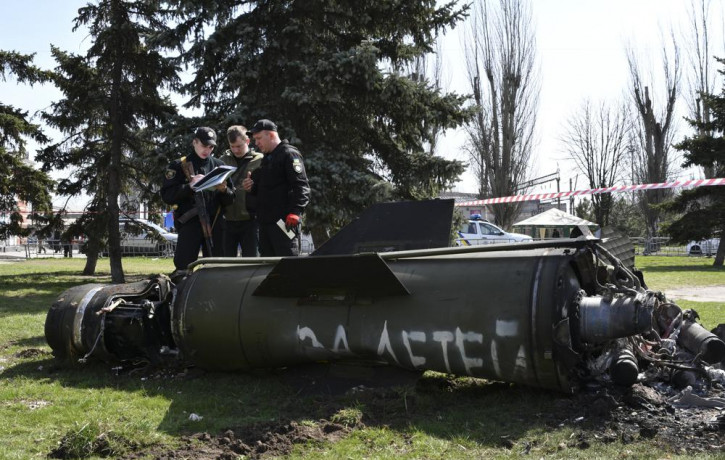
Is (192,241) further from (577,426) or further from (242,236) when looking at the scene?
(577,426)

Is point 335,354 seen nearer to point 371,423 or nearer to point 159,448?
point 371,423

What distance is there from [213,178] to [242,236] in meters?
1.05

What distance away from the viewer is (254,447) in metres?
3.31

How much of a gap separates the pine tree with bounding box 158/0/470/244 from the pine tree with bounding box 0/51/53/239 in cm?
431

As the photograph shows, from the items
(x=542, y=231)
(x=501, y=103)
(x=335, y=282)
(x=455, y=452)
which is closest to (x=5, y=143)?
(x=335, y=282)

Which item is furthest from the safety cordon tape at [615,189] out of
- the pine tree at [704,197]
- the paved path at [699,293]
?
the paved path at [699,293]

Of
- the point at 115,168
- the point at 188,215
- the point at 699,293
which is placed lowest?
the point at 699,293

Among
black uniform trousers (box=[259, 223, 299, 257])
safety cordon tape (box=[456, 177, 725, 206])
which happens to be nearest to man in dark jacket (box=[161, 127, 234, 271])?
black uniform trousers (box=[259, 223, 299, 257])

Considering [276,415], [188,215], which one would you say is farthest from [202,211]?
[276,415]

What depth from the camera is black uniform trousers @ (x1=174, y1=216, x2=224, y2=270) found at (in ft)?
19.9

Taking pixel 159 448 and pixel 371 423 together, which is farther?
pixel 371 423

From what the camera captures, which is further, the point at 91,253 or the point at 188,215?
the point at 91,253

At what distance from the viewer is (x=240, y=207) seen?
6438mm

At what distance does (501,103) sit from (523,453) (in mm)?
30700
